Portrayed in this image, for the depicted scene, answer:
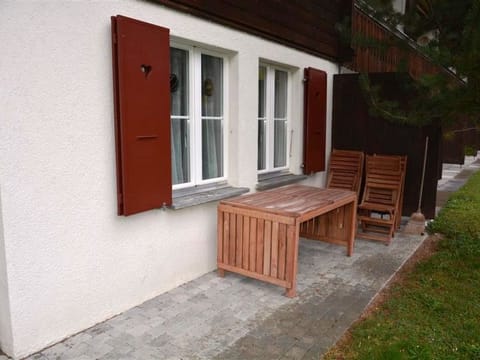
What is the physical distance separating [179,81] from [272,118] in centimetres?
165

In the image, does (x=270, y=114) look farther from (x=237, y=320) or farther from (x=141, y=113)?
(x=237, y=320)

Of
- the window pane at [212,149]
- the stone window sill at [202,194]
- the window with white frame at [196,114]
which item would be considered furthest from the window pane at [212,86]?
the stone window sill at [202,194]

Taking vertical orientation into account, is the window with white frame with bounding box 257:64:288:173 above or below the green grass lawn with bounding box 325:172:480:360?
above

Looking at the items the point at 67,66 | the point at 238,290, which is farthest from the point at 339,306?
the point at 67,66

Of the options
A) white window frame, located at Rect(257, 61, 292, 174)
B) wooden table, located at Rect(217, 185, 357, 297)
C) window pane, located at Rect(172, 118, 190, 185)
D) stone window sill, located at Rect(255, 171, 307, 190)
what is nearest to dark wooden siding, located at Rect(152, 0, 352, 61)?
white window frame, located at Rect(257, 61, 292, 174)

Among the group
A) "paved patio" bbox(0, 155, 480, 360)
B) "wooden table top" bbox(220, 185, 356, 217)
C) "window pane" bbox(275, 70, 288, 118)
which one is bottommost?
"paved patio" bbox(0, 155, 480, 360)

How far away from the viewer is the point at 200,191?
13.1 ft

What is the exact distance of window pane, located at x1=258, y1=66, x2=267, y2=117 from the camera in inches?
194

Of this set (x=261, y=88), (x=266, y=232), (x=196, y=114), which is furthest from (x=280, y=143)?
(x=266, y=232)

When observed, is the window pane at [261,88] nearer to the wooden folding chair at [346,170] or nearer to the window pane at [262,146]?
the window pane at [262,146]

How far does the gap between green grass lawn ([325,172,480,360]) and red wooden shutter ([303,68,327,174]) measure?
6.31 feet

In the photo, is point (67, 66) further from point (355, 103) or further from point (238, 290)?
point (355, 103)

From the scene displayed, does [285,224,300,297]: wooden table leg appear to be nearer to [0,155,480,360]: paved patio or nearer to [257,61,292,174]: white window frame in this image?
[0,155,480,360]: paved patio

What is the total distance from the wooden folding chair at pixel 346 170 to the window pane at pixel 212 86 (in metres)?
2.52
